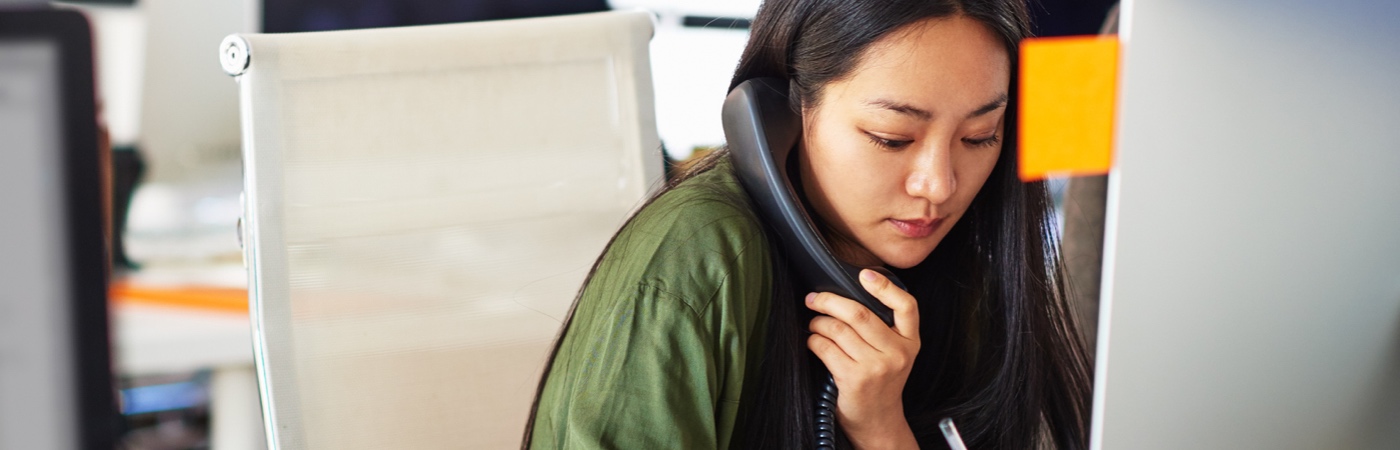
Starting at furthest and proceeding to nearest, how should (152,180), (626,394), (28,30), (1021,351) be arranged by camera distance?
(152,180), (1021,351), (626,394), (28,30)

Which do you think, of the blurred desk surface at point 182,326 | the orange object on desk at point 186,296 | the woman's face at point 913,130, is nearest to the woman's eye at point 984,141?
the woman's face at point 913,130

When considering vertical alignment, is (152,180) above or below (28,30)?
below

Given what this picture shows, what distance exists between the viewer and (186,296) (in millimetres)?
1266

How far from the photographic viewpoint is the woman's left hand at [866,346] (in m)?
0.67

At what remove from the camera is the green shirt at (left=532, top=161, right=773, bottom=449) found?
0.58 m

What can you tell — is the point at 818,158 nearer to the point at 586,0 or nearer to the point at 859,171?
the point at 859,171

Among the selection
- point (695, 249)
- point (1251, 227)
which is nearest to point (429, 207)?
point (695, 249)

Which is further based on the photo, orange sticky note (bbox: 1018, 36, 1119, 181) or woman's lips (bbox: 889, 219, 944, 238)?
woman's lips (bbox: 889, 219, 944, 238)

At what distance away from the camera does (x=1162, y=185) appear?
0.37 m

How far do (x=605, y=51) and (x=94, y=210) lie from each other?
1.81 ft

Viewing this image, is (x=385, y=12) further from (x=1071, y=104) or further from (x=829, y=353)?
(x=1071, y=104)

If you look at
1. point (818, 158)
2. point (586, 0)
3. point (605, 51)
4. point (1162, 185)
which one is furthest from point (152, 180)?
point (1162, 185)

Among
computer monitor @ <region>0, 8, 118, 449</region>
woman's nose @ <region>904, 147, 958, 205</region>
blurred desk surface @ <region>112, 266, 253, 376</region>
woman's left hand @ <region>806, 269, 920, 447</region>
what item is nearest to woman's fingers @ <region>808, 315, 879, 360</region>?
woman's left hand @ <region>806, 269, 920, 447</region>

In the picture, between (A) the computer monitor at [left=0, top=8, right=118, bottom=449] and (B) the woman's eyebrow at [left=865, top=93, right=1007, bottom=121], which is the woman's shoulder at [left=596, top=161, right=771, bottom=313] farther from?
(A) the computer monitor at [left=0, top=8, right=118, bottom=449]
